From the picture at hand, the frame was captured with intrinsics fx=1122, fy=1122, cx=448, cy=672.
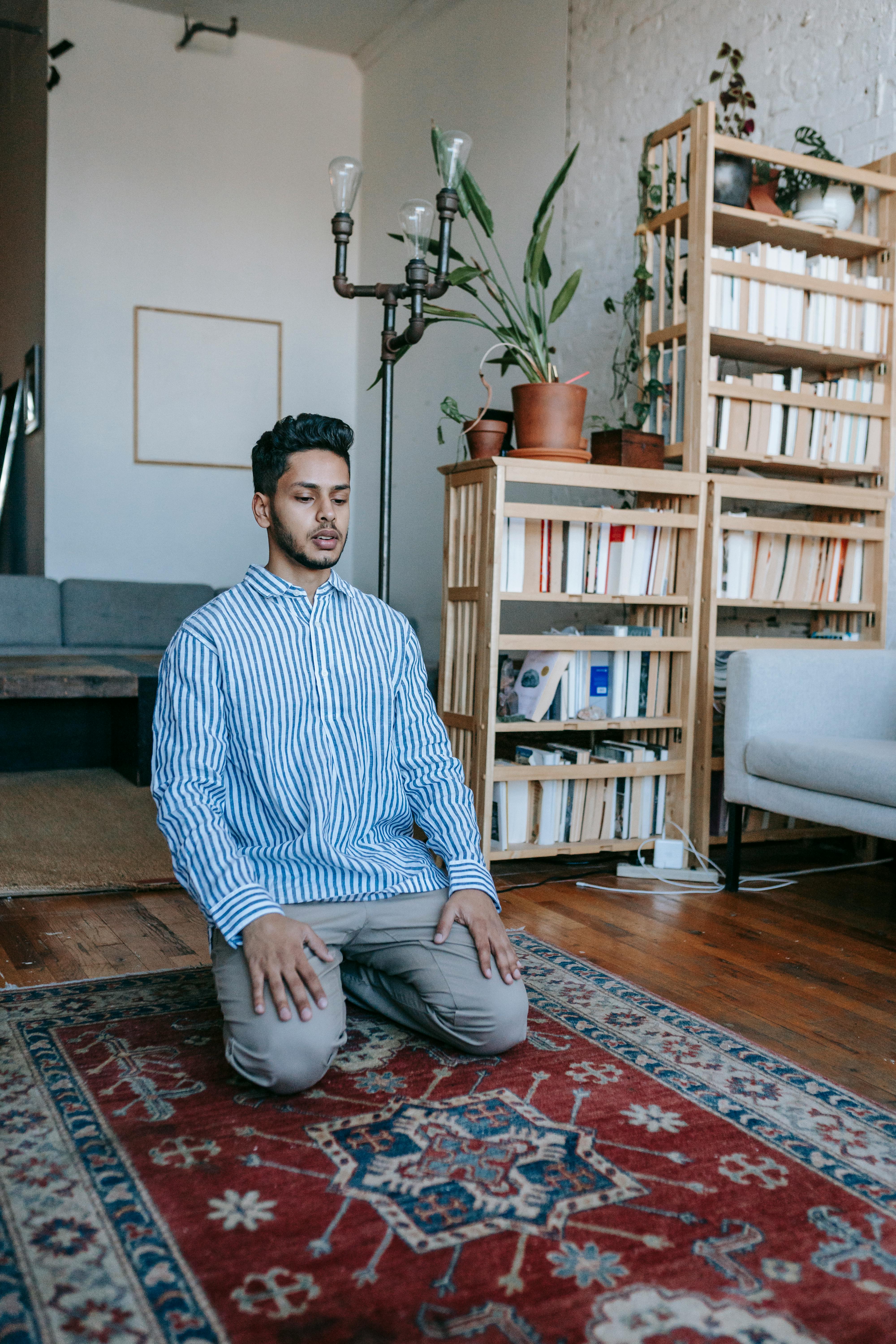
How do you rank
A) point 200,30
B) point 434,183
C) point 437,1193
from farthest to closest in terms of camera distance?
point 200,30
point 434,183
point 437,1193

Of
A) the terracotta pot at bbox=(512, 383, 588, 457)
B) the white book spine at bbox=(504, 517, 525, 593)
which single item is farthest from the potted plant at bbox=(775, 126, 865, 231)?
the white book spine at bbox=(504, 517, 525, 593)

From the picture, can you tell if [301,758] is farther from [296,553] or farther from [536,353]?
[536,353]

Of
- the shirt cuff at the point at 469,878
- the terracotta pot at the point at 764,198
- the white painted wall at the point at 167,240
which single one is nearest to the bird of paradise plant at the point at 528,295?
the terracotta pot at the point at 764,198

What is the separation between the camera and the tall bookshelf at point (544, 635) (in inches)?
117

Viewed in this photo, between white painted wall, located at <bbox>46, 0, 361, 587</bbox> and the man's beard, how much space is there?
4.68 m

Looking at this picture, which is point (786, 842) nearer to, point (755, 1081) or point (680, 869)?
point (680, 869)

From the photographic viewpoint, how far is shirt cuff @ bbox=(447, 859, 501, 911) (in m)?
1.85

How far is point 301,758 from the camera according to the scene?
6.07ft

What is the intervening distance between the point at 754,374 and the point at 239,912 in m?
2.82

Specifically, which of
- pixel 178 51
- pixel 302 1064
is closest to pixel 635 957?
pixel 302 1064

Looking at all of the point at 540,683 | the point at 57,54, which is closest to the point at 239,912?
the point at 540,683

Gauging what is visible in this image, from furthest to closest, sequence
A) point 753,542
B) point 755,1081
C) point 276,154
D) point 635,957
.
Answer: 1. point 276,154
2. point 753,542
3. point 635,957
4. point 755,1081

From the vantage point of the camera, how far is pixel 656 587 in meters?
3.28

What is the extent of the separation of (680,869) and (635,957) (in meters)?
0.83
